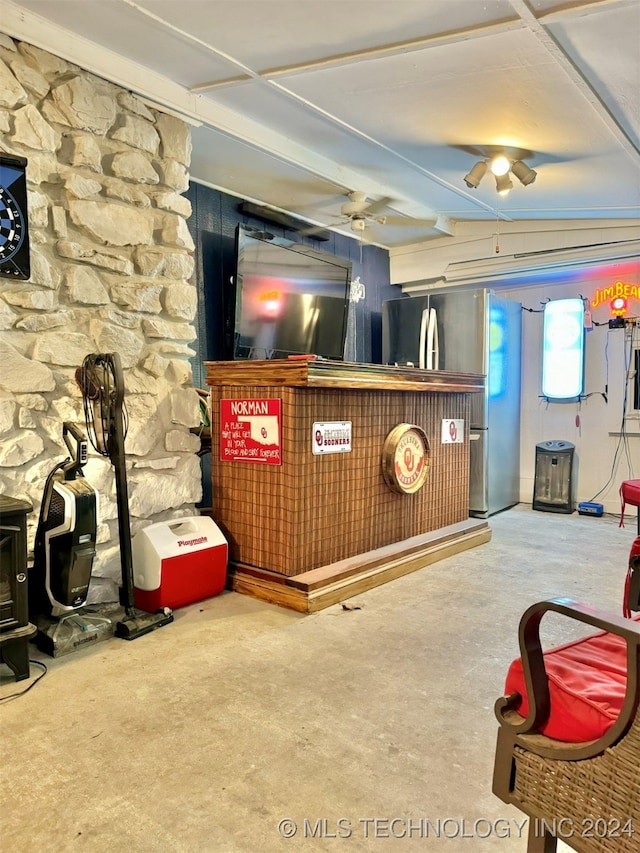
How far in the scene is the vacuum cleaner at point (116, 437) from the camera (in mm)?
2615

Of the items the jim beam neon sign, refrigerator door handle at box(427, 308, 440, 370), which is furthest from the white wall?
refrigerator door handle at box(427, 308, 440, 370)

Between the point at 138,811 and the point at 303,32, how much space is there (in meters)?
2.94

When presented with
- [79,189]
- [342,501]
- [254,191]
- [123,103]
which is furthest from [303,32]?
[342,501]

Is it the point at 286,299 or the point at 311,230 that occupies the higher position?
the point at 311,230

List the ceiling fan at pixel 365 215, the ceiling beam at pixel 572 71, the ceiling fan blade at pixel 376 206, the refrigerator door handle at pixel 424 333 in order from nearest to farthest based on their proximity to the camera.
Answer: the ceiling beam at pixel 572 71 → the ceiling fan at pixel 365 215 → the ceiling fan blade at pixel 376 206 → the refrigerator door handle at pixel 424 333

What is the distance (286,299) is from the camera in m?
4.54

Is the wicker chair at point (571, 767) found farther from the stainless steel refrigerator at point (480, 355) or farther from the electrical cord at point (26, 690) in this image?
the stainless steel refrigerator at point (480, 355)

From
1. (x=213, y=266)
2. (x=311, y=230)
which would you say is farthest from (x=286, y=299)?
(x=311, y=230)

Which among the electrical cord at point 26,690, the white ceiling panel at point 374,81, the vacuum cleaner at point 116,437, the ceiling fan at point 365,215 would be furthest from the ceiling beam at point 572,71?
the electrical cord at point 26,690

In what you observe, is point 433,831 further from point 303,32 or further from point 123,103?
point 123,103

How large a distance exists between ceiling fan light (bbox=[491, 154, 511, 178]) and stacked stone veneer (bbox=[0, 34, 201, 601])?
1863 mm

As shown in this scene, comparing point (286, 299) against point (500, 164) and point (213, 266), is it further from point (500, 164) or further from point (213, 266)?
point (500, 164)

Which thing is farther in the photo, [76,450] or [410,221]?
[410,221]

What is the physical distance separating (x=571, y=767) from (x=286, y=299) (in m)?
3.84
